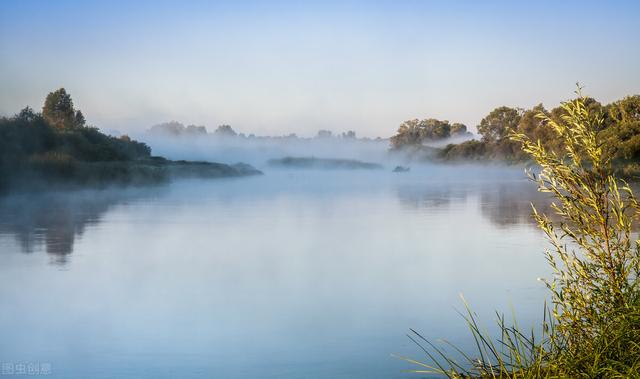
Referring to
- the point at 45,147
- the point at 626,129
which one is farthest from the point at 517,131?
the point at 45,147

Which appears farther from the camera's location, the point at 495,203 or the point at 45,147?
the point at 45,147

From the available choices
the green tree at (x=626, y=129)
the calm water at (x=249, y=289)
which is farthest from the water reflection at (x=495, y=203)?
the green tree at (x=626, y=129)

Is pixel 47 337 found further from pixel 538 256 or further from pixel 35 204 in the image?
pixel 35 204

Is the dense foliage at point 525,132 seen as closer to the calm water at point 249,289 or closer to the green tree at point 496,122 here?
the green tree at point 496,122

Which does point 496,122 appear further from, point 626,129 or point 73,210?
point 73,210

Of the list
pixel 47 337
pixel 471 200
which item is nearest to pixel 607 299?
pixel 47 337

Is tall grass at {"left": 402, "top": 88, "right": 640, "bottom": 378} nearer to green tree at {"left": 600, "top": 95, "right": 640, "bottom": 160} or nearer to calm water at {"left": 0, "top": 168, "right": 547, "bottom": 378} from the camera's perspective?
calm water at {"left": 0, "top": 168, "right": 547, "bottom": 378}

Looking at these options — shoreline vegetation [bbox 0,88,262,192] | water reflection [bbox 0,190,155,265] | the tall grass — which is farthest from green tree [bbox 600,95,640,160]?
the tall grass

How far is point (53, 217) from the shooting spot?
67.7 ft

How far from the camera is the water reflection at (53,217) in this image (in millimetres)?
15156

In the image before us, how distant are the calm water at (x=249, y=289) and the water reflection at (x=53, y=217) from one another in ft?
0.27

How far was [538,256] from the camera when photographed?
13.0 meters

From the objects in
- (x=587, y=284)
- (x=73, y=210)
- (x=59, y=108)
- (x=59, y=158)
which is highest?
(x=59, y=108)

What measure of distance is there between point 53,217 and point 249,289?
39.1ft
